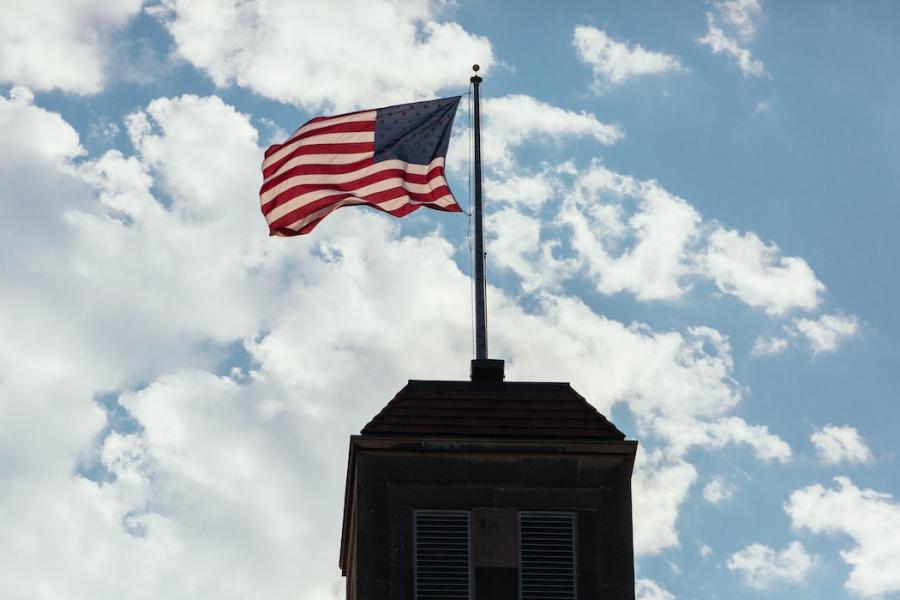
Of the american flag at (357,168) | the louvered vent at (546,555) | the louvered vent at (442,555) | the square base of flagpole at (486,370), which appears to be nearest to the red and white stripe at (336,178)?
the american flag at (357,168)

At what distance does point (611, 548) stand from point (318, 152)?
471 inches

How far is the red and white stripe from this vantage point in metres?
56.2

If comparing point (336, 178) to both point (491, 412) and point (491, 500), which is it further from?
point (491, 500)

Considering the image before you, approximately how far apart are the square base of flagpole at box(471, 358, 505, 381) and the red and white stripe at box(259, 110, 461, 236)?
4.00m

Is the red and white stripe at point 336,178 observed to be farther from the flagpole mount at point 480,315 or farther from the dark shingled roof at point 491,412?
the dark shingled roof at point 491,412

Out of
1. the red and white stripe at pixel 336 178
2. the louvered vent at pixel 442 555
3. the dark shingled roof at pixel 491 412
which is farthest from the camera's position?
the red and white stripe at pixel 336 178

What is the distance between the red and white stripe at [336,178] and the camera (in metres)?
56.2

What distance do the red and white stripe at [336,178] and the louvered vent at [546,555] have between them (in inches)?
320

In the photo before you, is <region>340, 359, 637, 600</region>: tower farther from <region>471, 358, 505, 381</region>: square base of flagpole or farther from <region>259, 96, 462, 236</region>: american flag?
<region>259, 96, 462, 236</region>: american flag

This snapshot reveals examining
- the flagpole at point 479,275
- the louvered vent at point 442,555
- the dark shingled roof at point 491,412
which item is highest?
the flagpole at point 479,275

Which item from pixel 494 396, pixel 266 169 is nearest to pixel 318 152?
pixel 266 169

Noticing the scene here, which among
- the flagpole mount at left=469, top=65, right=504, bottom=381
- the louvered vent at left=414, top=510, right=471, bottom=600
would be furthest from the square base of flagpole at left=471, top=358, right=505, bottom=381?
the louvered vent at left=414, top=510, right=471, bottom=600

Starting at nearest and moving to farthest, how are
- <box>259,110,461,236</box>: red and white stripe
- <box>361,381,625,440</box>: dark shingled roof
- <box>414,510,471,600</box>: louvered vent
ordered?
<box>414,510,471,600</box>: louvered vent → <box>361,381,625,440</box>: dark shingled roof → <box>259,110,461,236</box>: red and white stripe

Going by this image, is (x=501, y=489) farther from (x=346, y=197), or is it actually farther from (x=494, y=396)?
(x=346, y=197)
